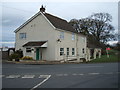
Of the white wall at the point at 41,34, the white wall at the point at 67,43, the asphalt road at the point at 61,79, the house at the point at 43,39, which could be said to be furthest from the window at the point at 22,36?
the asphalt road at the point at 61,79

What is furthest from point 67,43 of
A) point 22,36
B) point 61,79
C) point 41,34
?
point 61,79

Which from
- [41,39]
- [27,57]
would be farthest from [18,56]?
[41,39]

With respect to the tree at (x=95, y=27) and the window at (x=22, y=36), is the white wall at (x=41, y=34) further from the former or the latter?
the tree at (x=95, y=27)

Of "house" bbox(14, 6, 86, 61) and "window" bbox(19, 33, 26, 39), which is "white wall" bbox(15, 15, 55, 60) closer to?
"house" bbox(14, 6, 86, 61)

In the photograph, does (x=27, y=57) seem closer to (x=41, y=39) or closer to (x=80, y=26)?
(x=41, y=39)

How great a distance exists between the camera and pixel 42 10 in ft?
105

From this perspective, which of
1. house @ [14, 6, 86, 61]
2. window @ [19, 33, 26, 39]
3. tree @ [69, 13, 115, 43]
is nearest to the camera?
house @ [14, 6, 86, 61]

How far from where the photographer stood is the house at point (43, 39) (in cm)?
2850

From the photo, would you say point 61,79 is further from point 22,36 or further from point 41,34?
point 22,36

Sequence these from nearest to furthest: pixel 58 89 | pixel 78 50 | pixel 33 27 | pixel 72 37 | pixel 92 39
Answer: pixel 58 89 → pixel 33 27 → pixel 72 37 → pixel 78 50 → pixel 92 39

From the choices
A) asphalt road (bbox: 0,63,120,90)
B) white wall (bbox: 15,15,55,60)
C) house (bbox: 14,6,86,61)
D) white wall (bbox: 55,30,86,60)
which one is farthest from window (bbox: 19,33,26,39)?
asphalt road (bbox: 0,63,120,90)

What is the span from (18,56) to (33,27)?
5583mm

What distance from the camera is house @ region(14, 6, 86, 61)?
28.5 m

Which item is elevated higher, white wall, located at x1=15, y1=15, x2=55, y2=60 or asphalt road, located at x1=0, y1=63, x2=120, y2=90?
white wall, located at x1=15, y1=15, x2=55, y2=60
